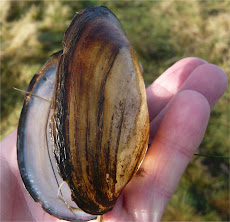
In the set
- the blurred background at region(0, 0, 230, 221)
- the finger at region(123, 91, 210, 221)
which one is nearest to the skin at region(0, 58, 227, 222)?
the finger at region(123, 91, 210, 221)

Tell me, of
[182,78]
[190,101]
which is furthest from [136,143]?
[182,78]

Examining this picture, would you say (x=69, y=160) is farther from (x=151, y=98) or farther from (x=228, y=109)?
(x=228, y=109)

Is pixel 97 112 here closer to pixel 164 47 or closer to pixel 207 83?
pixel 207 83

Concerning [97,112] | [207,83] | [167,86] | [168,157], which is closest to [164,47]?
[167,86]

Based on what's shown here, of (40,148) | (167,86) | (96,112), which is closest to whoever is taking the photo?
(96,112)

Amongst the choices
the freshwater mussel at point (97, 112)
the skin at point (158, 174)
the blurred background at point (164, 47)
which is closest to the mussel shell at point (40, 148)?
the skin at point (158, 174)

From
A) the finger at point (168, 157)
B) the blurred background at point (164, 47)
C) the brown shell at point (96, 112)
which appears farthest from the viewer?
the blurred background at point (164, 47)

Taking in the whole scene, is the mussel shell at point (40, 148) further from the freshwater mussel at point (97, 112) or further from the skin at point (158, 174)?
the freshwater mussel at point (97, 112)
